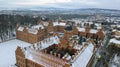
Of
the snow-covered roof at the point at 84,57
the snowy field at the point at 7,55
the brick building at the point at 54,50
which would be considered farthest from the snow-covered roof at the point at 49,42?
the snow-covered roof at the point at 84,57

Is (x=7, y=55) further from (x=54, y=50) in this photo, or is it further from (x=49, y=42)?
(x=54, y=50)

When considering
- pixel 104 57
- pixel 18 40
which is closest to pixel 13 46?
pixel 18 40

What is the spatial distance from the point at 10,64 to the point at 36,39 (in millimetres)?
18555

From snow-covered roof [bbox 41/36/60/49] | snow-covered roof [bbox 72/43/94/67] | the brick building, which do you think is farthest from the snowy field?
snow-covered roof [bbox 72/43/94/67]

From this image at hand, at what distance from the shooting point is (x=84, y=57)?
31547 mm

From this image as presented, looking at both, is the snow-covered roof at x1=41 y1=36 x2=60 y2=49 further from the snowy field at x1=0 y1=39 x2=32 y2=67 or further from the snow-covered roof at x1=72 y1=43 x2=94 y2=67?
the snow-covered roof at x1=72 y1=43 x2=94 y2=67

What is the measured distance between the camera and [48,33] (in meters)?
60.2

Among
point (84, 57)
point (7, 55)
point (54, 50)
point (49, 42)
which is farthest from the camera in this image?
point (49, 42)

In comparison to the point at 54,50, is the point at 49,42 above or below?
above

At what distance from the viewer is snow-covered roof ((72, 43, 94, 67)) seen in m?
27.5

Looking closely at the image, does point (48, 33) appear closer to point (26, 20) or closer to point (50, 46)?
point (50, 46)

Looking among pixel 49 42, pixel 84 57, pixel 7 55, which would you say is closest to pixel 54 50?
pixel 49 42

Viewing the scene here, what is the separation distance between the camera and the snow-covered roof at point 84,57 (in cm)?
2752

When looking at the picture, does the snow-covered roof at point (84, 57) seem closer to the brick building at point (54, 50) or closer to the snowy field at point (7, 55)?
the brick building at point (54, 50)
